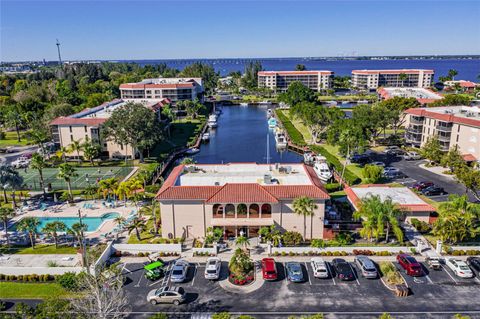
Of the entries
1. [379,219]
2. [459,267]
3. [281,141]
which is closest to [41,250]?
[379,219]

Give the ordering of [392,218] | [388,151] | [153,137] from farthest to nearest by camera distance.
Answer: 1. [388,151]
2. [153,137]
3. [392,218]

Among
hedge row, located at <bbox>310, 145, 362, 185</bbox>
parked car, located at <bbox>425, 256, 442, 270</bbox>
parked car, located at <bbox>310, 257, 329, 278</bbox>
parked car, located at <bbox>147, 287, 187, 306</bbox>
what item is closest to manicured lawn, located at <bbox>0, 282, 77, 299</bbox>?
parked car, located at <bbox>147, 287, 187, 306</bbox>

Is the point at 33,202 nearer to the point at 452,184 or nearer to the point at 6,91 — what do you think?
the point at 452,184

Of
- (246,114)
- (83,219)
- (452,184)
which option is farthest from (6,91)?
(452,184)

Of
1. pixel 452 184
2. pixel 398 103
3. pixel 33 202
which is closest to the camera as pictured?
pixel 33 202

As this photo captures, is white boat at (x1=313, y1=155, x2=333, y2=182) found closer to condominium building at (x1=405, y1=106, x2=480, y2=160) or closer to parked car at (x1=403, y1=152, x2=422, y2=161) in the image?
parked car at (x1=403, y1=152, x2=422, y2=161)

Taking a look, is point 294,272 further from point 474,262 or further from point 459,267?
point 474,262
